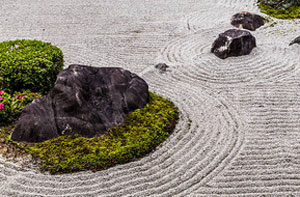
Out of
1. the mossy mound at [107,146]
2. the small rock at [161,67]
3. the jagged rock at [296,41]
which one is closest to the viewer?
the mossy mound at [107,146]

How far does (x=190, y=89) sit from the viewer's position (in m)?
10.6

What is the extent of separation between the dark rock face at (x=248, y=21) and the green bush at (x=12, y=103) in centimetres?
1078

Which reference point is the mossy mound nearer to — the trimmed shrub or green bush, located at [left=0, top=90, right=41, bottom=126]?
green bush, located at [left=0, top=90, right=41, bottom=126]

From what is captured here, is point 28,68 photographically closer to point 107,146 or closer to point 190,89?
point 107,146

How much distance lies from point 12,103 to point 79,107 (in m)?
2.09

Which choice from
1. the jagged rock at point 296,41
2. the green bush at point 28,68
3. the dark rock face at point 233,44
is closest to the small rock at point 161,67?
the dark rock face at point 233,44

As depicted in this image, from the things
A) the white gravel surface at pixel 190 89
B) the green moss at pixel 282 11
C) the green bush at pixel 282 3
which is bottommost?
the white gravel surface at pixel 190 89

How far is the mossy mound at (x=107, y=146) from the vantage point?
24.0ft

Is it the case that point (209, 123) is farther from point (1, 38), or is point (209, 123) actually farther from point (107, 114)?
point (1, 38)

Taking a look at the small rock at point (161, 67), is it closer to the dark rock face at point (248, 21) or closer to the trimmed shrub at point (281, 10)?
the dark rock face at point (248, 21)

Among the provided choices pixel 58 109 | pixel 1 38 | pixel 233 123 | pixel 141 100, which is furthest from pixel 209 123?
pixel 1 38

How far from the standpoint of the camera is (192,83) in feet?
36.2

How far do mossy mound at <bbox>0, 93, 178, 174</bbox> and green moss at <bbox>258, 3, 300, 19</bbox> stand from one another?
11.7 m

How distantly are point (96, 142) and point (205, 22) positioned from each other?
10.9 meters
